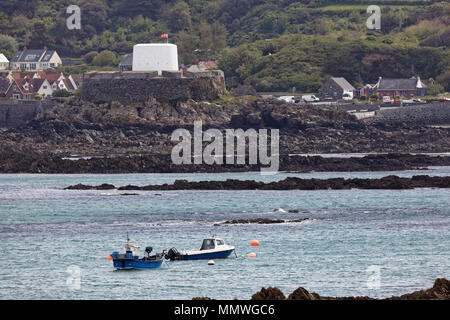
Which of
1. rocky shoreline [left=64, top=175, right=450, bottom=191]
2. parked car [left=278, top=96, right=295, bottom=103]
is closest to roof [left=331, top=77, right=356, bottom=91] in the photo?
parked car [left=278, top=96, right=295, bottom=103]

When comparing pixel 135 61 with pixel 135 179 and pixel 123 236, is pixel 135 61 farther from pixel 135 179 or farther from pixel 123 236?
pixel 123 236

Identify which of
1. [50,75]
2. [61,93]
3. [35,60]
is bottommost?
[61,93]

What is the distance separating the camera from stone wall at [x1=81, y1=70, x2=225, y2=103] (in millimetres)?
102062

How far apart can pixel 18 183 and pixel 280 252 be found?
125ft

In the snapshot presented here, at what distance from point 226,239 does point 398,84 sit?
271ft

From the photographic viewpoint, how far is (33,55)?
15062 cm

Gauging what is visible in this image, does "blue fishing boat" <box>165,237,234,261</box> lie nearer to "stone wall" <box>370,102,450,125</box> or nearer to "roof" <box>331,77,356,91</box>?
"stone wall" <box>370,102,450,125</box>

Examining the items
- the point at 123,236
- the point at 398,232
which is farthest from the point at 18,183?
the point at 398,232

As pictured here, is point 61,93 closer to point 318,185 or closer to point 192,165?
point 192,165

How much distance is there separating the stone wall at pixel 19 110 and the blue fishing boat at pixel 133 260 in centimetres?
7699

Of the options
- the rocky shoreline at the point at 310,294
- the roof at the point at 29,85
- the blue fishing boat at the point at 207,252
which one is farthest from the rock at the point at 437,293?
the roof at the point at 29,85

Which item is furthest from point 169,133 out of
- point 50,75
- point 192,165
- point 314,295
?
point 314,295

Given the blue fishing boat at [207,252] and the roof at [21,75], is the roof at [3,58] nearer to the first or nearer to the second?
the roof at [21,75]

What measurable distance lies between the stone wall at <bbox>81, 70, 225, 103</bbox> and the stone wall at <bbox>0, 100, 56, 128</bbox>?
6.43m
